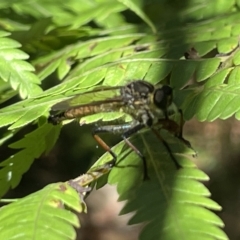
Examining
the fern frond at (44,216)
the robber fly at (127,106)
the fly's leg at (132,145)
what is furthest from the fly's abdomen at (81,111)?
the fern frond at (44,216)

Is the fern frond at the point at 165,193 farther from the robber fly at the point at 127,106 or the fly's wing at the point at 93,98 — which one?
the fly's wing at the point at 93,98

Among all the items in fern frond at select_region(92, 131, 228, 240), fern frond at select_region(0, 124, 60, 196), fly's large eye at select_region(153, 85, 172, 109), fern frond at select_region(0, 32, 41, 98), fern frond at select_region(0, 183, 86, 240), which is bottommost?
fern frond at select_region(0, 183, 86, 240)

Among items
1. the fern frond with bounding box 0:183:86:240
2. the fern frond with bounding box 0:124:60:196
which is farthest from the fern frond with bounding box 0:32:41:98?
the fern frond with bounding box 0:183:86:240

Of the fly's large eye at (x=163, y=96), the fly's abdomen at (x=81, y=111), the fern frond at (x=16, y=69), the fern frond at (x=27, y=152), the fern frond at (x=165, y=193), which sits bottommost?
the fern frond at (x=165, y=193)

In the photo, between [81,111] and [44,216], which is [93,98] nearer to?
[81,111]

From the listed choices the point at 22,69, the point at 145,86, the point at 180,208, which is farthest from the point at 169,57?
the point at 180,208

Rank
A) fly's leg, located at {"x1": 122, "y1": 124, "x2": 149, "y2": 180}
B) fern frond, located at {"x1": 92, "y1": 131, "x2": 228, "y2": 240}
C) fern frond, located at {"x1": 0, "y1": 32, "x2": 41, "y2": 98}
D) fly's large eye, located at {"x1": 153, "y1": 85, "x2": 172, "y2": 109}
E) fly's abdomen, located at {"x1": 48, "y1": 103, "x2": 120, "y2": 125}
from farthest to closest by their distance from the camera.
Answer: fern frond, located at {"x1": 0, "y1": 32, "x2": 41, "y2": 98}
fly's abdomen, located at {"x1": 48, "y1": 103, "x2": 120, "y2": 125}
fly's large eye, located at {"x1": 153, "y1": 85, "x2": 172, "y2": 109}
fly's leg, located at {"x1": 122, "y1": 124, "x2": 149, "y2": 180}
fern frond, located at {"x1": 92, "y1": 131, "x2": 228, "y2": 240}

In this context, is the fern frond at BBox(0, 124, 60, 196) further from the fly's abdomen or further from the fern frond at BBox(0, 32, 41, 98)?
the fern frond at BBox(0, 32, 41, 98)

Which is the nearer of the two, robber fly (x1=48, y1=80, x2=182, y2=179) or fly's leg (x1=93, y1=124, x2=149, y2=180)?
fly's leg (x1=93, y1=124, x2=149, y2=180)

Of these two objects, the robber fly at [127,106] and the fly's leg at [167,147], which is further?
the robber fly at [127,106]
